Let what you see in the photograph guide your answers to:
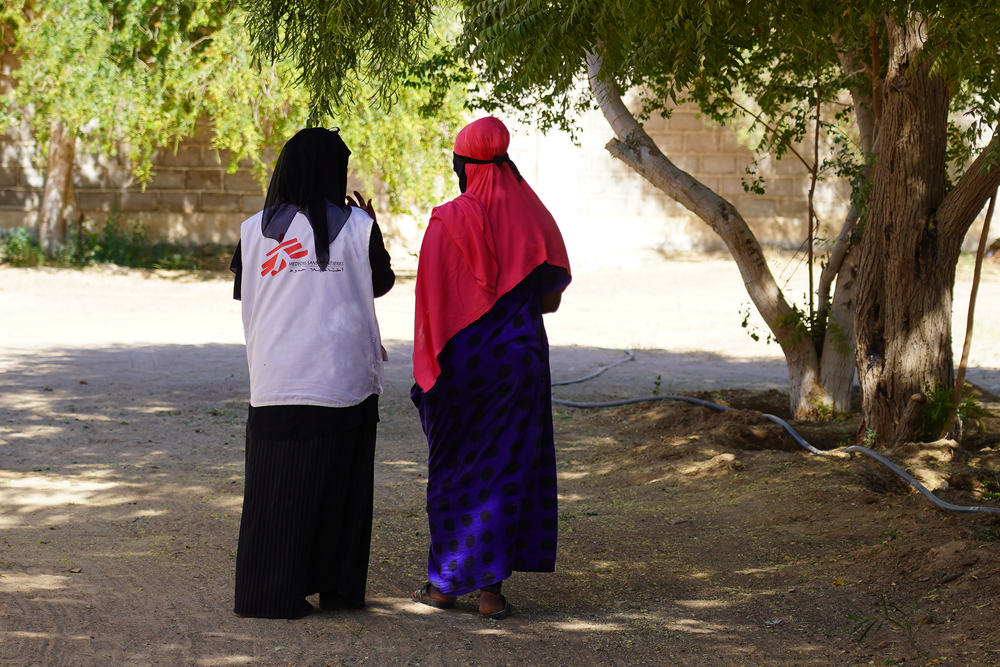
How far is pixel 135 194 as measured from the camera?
1903 centimetres

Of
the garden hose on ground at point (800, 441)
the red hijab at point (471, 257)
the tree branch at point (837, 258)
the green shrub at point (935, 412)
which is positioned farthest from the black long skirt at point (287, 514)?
the tree branch at point (837, 258)

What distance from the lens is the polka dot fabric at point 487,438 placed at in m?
3.57

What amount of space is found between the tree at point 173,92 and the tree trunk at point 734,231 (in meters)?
7.00

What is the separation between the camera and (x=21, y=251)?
680 inches

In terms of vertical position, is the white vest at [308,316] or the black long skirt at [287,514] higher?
the white vest at [308,316]

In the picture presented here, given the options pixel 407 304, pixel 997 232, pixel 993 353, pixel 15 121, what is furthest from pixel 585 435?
pixel 997 232

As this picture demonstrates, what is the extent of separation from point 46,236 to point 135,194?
2.01 m

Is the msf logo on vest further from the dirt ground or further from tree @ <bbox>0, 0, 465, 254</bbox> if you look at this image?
tree @ <bbox>0, 0, 465, 254</bbox>

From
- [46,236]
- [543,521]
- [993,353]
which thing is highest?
[46,236]

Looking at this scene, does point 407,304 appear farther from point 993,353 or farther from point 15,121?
point 993,353

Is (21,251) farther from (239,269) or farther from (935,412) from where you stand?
(935,412)

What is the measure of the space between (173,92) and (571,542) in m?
12.8

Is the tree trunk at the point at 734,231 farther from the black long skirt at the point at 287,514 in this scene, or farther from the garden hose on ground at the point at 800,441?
the black long skirt at the point at 287,514

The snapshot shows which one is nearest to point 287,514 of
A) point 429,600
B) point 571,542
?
point 429,600
